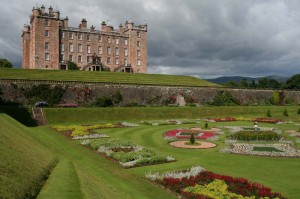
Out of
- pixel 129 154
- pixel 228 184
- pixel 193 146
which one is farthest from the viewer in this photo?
pixel 193 146

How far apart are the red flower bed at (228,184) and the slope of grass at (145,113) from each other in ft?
86.7

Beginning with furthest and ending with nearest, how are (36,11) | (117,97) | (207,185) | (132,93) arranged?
(36,11)
(132,93)
(117,97)
(207,185)

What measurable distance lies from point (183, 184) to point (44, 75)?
51126 mm

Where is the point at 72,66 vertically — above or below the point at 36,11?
below

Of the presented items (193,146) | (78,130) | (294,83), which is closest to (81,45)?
(78,130)

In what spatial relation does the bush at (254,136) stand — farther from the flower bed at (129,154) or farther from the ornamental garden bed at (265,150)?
the flower bed at (129,154)

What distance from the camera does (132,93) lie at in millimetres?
55969

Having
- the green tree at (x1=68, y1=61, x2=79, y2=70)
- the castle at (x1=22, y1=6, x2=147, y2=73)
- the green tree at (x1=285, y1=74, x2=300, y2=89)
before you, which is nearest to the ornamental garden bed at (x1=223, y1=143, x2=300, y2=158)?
the green tree at (x1=68, y1=61, x2=79, y2=70)

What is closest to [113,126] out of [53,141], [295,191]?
[53,141]

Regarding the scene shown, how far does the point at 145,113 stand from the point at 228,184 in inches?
1265

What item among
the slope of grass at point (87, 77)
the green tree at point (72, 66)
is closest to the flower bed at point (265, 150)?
the slope of grass at point (87, 77)

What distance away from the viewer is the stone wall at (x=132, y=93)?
153ft

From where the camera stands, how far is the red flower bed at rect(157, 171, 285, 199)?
1326 cm

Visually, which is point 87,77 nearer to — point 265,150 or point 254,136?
point 254,136
